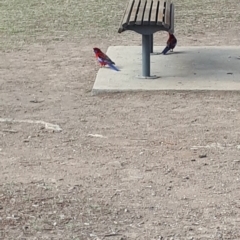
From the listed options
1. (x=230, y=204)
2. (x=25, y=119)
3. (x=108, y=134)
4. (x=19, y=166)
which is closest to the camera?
(x=230, y=204)

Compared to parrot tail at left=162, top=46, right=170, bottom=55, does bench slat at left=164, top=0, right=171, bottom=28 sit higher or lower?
higher

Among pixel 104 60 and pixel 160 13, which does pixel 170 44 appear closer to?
pixel 104 60

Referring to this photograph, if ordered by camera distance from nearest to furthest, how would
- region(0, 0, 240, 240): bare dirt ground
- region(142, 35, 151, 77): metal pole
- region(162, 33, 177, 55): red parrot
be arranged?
region(0, 0, 240, 240): bare dirt ground → region(142, 35, 151, 77): metal pole → region(162, 33, 177, 55): red parrot

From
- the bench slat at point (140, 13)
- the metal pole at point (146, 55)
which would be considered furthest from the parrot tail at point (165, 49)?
the metal pole at point (146, 55)

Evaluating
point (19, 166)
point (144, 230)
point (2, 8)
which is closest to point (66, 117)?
point (19, 166)

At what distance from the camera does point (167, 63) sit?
801 centimetres

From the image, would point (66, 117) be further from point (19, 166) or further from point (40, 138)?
point (19, 166)

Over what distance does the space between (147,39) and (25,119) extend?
1695mm

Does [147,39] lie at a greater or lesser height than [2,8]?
greater

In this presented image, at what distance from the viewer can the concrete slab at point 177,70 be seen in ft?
23.2

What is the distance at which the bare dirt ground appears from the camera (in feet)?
13.5

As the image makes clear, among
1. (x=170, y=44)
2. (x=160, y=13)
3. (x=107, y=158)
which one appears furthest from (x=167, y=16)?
(x=107, y=158)

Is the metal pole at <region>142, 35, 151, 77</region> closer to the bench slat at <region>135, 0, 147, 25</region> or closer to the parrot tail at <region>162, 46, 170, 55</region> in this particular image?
the bench slat at <region>135, 0, 147, 25</region>

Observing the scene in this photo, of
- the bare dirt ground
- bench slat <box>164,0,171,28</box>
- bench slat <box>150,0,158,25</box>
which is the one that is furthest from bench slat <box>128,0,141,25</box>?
the bare dirt ground
